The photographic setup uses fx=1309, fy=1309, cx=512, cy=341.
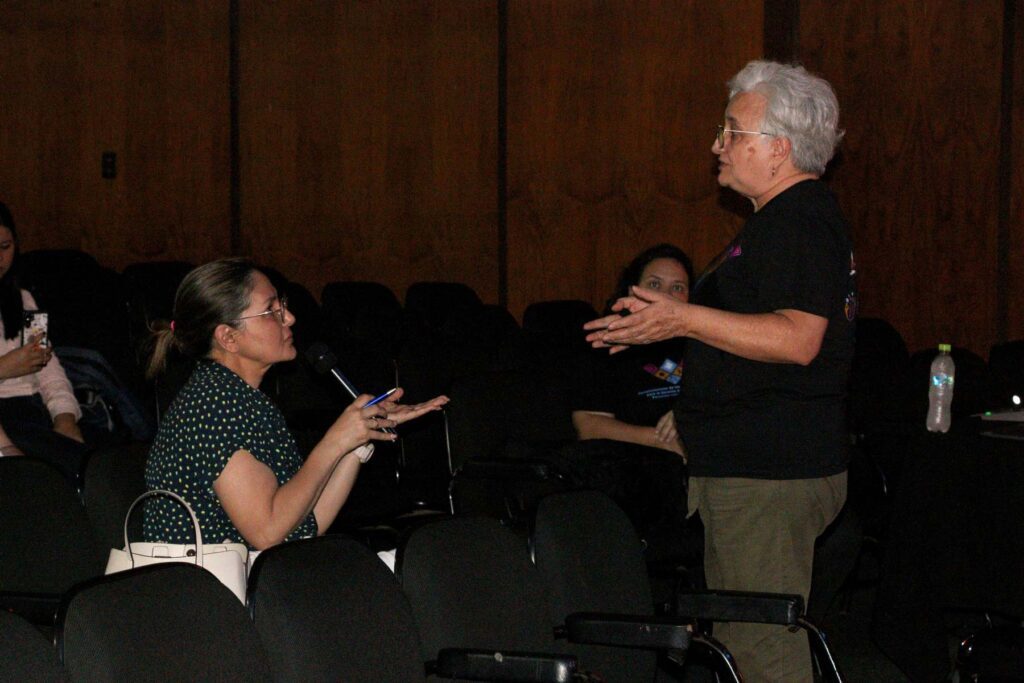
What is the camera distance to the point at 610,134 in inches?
293

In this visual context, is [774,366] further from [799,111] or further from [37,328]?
[37,328]

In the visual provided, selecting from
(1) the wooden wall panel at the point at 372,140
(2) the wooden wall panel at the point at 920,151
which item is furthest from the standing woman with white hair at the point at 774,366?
(1) the wooden wall panel at the point at 372,140

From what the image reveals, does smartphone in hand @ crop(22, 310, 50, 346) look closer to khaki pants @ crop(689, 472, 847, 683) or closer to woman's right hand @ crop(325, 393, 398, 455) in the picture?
woman's right hand @ crop(325, 393, 398, 455)

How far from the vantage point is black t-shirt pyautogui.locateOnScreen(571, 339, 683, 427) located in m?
4.09

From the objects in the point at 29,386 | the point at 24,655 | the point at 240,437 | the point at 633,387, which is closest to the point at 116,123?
the point at 29,386

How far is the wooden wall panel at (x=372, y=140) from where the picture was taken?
7684 mm

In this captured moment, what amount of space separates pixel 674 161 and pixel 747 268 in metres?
4.91

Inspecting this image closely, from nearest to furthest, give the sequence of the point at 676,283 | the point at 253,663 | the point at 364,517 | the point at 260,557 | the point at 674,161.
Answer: the point at 253,663 < the point at 260,557 < the point at 676,283 < the point at 364,517 < the point at 674,161

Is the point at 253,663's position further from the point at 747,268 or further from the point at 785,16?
the point at 785,16

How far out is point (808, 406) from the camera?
8.21ft

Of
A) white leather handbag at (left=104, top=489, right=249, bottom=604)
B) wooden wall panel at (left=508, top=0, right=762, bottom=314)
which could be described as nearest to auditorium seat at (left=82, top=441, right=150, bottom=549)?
white leather handbag at (left=104, top=489, right=249, bottom=604)

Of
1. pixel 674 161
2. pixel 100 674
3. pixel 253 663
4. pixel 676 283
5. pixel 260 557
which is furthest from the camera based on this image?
pixel 674 161

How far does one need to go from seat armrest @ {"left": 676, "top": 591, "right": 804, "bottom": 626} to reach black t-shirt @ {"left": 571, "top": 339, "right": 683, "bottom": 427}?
1.52 m

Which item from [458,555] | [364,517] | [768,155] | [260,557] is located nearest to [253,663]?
[260,557]
